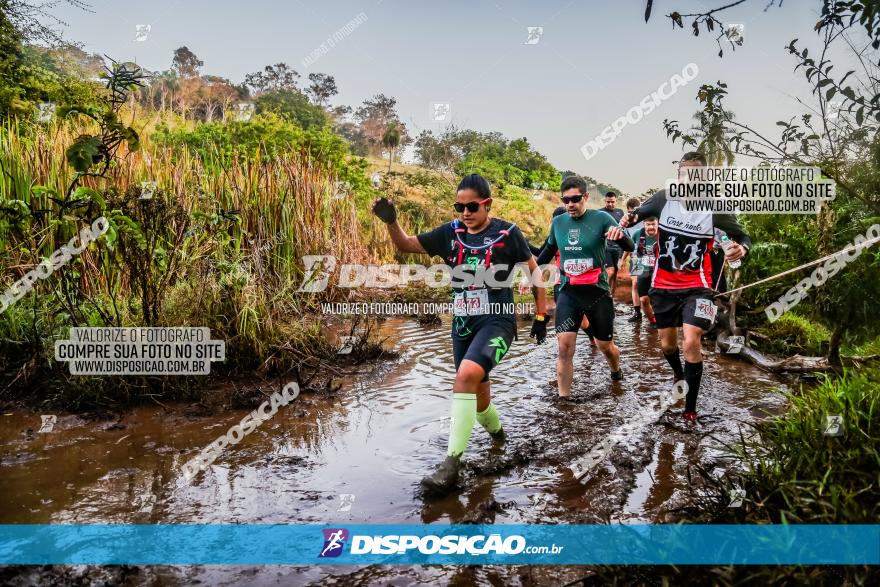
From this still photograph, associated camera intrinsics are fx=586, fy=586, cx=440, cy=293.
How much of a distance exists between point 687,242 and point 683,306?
0.62 metres

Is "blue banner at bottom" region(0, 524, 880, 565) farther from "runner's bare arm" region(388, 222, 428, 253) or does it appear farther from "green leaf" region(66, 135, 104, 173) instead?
"green leaf" region(66, 135, 104, 173)

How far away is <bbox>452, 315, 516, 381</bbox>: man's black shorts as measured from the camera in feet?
14.0

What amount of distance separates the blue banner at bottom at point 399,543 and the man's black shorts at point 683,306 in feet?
8.82

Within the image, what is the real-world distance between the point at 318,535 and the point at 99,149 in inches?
151

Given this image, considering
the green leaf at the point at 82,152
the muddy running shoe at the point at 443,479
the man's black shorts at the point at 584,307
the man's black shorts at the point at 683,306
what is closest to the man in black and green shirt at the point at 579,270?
the man's black shorts at the point at 584,307

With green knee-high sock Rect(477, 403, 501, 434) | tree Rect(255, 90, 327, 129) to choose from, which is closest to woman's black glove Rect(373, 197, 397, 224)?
green knee-high sock Rect(477, 403, 501, 434)

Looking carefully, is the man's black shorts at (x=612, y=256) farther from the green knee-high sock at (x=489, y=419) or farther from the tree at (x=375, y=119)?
the tree at (x=375, y=119)

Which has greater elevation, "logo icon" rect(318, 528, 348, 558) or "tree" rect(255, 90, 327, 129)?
"tree" rect(255, 90, 327, 129)

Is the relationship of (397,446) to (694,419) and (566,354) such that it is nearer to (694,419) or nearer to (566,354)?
(566,354)

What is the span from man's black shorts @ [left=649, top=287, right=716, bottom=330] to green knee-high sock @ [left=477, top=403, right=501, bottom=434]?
2.12 meters

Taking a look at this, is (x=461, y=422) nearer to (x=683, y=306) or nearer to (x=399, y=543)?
(x=399, y=543)

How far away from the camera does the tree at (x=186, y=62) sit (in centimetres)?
3408

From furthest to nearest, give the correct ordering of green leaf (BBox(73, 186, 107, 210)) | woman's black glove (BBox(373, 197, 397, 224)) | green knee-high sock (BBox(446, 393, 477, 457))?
green leaf (BBox(73, 186, 107, 210)) → woman's black glove (BBox(373, 197, 397, 224)) → green knee-high sock (BBox(446, 393, 477, 457))

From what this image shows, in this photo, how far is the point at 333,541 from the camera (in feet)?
11.0
